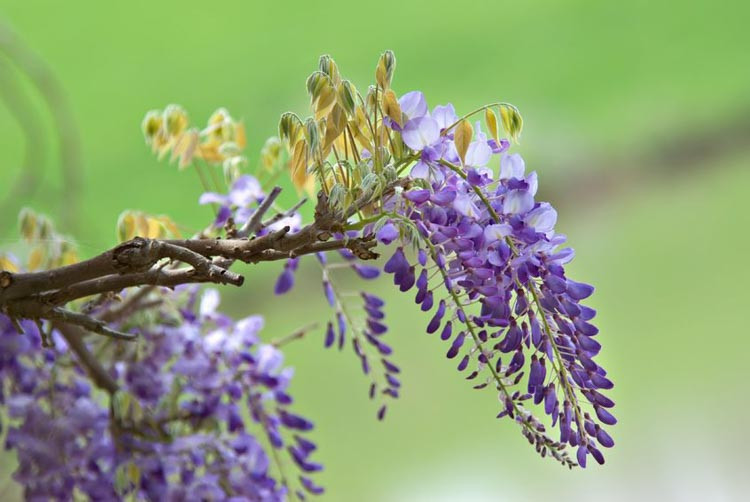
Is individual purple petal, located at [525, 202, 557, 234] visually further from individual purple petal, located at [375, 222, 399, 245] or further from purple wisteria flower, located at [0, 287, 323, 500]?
purple wisteria flower, located at [0, 287, 323, 500]

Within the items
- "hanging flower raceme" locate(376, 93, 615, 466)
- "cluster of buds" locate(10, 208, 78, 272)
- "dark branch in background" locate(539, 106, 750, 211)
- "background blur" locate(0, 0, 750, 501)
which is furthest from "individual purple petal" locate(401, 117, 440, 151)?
"dark branch in background" locate(539, 106, 750, 211)

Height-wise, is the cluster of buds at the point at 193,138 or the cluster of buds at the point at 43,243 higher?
the cluster of buds at the point at 193,138

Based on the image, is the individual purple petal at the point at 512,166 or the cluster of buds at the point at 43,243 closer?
the individual purple petal at the point at 512,166

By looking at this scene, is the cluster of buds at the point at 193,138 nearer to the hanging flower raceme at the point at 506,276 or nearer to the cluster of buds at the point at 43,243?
the cluster of buds at the point at 43,243

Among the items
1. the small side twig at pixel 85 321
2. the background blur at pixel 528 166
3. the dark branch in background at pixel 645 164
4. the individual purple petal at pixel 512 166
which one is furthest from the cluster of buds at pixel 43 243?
the dark branch in background at pixel 645 164

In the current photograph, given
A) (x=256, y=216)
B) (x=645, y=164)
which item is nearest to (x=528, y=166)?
(x=645, y=164)

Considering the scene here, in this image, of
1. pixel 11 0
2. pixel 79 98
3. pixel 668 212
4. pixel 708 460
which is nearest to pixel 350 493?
pixel 708 460

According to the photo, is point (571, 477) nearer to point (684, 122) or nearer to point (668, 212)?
point (668, 212)

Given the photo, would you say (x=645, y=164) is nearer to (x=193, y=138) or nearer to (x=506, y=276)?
(x=193, y=138)
